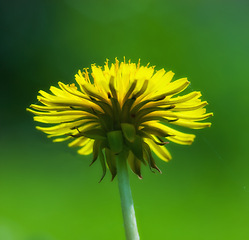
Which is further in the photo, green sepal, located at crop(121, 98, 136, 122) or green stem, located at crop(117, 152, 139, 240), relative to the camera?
green sepal, located at crop(121, 98, 136, 122)

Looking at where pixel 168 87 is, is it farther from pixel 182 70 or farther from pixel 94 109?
pixel 182 70

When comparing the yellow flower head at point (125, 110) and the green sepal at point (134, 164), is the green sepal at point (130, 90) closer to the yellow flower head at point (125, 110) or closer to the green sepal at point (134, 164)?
the yellow flower head at point (125, 110)

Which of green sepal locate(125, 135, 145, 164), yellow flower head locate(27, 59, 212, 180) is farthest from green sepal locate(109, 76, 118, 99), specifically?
green sepal locate(125, 135, 145, 164)

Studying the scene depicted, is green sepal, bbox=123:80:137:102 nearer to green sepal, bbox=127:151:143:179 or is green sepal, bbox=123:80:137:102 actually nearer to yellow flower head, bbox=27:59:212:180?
yellow flower head, bbox=27:59:212:180

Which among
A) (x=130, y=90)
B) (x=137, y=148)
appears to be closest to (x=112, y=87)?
(x=130, y=90)

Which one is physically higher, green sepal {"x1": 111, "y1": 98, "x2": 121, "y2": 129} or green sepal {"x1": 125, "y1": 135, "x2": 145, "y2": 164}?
green sepal {"x1": 111, "y1": 98, "x2": 121, "y2": 129}

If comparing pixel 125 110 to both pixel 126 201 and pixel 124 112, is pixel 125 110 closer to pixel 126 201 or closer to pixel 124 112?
pixel 124 112

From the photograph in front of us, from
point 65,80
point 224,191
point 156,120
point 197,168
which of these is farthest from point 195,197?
point 65,80
